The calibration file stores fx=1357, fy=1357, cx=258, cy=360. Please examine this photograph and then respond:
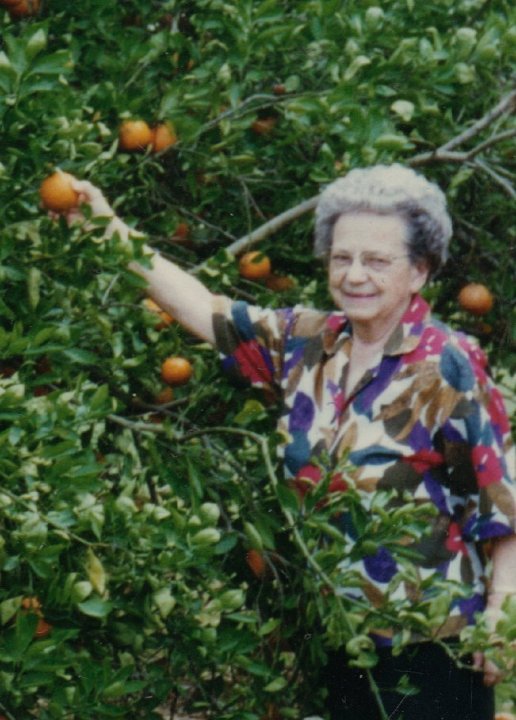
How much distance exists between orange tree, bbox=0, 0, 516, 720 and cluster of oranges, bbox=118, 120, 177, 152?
2cm

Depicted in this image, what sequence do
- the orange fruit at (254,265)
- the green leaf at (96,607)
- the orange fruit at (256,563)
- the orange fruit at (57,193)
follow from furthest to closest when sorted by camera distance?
1. the orange fruit at (254,265)
2. the orange fruit at (256,563)
3. the orange fruit at (57,193)
4. the green leaf at (96,607)

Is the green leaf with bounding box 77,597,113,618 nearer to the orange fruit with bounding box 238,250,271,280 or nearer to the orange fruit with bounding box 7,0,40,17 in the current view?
the orange fruit with bounding box 238,250,271,280

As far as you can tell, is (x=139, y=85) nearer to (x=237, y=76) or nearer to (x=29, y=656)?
(x=237, y=76)

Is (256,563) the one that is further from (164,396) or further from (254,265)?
(254,265)

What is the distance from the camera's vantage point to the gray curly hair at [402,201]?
259 cm

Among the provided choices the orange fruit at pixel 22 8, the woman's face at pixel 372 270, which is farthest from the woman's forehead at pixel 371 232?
the orange fruit at pixel 22 8

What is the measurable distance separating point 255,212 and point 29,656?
1.45 meters

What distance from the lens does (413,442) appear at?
2.51 metres

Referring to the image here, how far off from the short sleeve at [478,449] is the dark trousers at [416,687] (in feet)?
0.83

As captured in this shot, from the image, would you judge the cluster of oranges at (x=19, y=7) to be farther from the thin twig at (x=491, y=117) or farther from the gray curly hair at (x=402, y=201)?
the thin twig at (x=491, y=117)

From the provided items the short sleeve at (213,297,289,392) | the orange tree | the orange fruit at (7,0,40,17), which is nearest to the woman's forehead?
the orange tree

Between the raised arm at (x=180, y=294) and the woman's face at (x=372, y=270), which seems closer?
the woman's face at (x=372, y=270)

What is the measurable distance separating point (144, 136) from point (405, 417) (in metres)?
0.82

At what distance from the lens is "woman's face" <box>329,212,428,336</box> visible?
2555 millimetres
